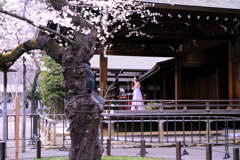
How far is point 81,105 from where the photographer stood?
19.3ft

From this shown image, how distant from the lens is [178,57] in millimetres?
19141

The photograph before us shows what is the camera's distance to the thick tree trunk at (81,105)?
5876 millimetres

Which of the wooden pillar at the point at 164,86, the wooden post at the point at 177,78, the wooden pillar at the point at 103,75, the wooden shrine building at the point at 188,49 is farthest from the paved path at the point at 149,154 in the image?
the wooden pillar at the point at 164,86

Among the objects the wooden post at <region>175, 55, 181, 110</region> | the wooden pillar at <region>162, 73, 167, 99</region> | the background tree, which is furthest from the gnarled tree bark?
the background tree

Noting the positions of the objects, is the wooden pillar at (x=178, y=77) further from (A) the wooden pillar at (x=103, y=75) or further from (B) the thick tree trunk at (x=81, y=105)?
(B) the thick tree trunk at (x=81, y=105)

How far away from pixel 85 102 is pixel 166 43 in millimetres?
13991

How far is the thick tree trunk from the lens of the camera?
588 cm

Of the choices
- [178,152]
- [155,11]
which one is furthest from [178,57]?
[178,152]

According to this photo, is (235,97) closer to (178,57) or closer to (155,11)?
(178,57)

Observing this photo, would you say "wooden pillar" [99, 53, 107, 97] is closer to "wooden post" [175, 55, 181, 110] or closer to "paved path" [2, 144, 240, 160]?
"paved path" [2, 144, 240, 160]

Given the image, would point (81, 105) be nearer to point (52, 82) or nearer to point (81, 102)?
point (81, 102)

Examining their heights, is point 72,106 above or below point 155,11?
below

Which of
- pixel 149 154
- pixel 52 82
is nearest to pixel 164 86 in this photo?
pixel 52 82

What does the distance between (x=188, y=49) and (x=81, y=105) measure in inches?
545
